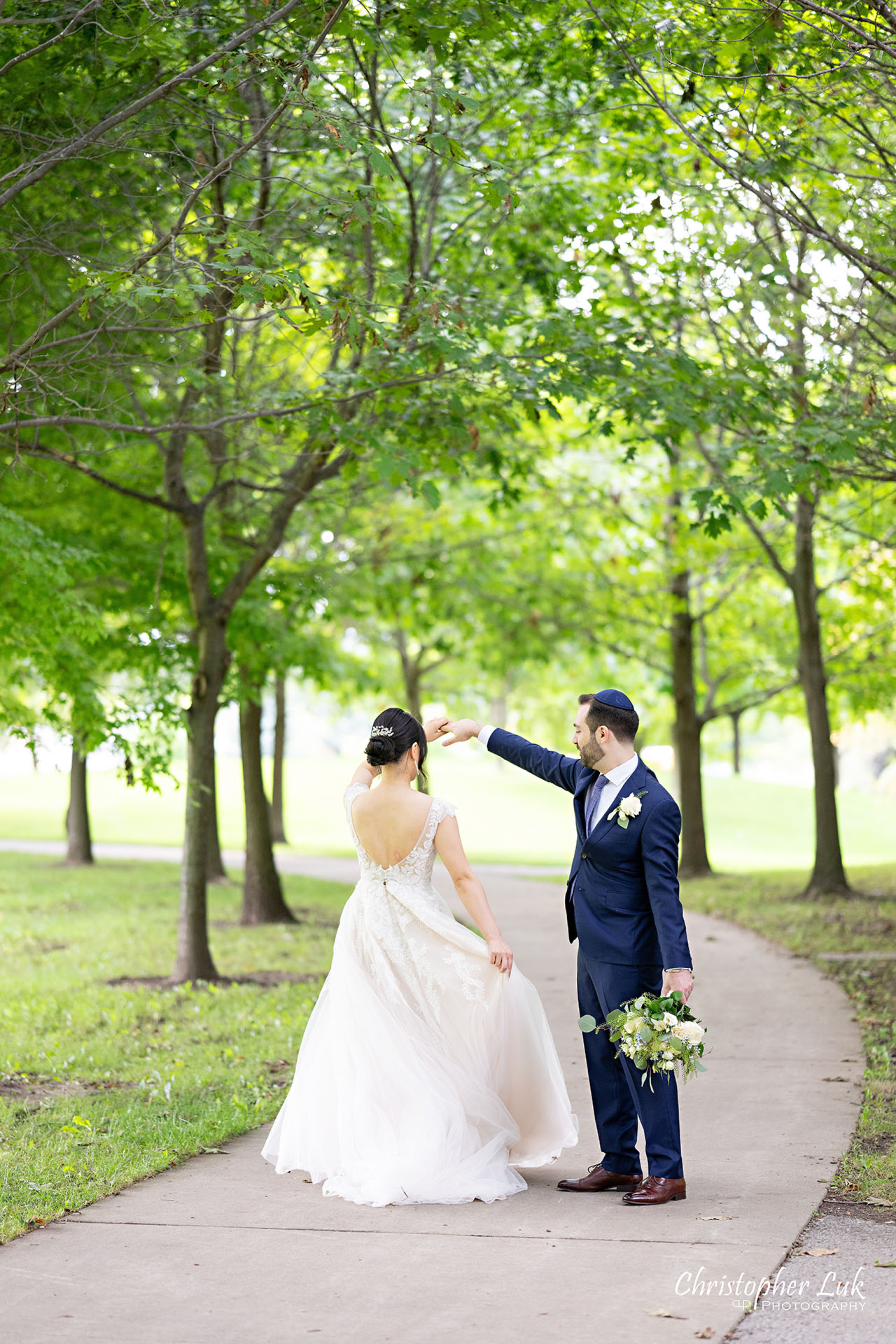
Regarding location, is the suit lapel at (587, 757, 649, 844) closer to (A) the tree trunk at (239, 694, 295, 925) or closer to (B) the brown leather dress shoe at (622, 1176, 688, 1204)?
(B) the brown leather dress shoe at (622, 1176, 688, 1204)

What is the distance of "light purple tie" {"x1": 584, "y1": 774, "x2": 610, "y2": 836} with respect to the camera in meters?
5.69

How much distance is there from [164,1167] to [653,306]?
773 centimetres

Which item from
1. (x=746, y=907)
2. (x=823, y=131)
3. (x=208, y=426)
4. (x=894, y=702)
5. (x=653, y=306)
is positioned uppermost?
(x=823, y=131)

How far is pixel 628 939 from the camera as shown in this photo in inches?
218

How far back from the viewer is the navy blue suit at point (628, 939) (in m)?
5.39

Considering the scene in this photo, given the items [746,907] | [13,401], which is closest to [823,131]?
[13,401]

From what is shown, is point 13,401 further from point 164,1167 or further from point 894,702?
point 894,702

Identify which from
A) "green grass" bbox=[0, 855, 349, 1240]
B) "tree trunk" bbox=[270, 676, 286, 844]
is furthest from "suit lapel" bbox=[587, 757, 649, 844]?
"tree trunk" bbox=[270, 676, 286, 844]

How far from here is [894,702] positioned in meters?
22.8

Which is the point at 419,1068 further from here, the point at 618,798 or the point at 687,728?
the point at 687,728

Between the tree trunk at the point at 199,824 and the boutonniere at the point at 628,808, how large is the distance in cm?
662

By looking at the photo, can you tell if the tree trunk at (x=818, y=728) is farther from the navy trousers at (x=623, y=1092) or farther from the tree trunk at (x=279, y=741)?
the navy trousers at (x=623, y=1092)

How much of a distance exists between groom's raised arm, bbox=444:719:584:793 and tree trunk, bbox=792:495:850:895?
37.5ft

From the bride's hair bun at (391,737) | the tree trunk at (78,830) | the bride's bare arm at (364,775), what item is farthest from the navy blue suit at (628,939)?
the tree trunk at (78,830)
